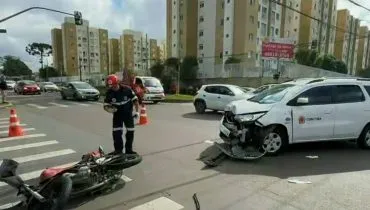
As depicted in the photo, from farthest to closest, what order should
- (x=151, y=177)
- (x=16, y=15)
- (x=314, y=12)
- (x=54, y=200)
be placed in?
(x=314, y=12) → (x=16, y=15) → (x=151, y=177) → (x=54, y=200)

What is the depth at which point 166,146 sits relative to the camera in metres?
7.81

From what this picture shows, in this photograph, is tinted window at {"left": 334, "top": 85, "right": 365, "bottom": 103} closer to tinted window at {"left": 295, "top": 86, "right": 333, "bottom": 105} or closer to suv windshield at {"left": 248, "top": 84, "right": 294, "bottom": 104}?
tinted window at {"left": 295, "top": 86, "right": 333, "bottom": 105}

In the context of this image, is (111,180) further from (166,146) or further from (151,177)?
(166,146)

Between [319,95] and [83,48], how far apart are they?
96141 mm

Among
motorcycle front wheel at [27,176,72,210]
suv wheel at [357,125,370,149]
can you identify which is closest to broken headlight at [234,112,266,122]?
suv wheel at [357,125,370,149]

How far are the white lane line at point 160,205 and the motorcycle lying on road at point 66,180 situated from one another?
2.65 ft

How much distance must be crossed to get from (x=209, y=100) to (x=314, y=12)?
62.0 m

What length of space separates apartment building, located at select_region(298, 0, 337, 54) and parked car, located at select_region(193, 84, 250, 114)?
2104 inches

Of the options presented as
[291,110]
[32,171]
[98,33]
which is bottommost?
[32,171]

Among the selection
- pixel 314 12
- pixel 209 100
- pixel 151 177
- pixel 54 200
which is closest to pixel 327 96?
pixel 151 177

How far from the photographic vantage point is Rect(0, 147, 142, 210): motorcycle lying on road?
148 inches

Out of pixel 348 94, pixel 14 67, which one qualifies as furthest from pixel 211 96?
pixel 14 67

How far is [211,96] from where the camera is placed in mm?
15359

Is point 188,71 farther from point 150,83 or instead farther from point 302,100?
point 302,100
